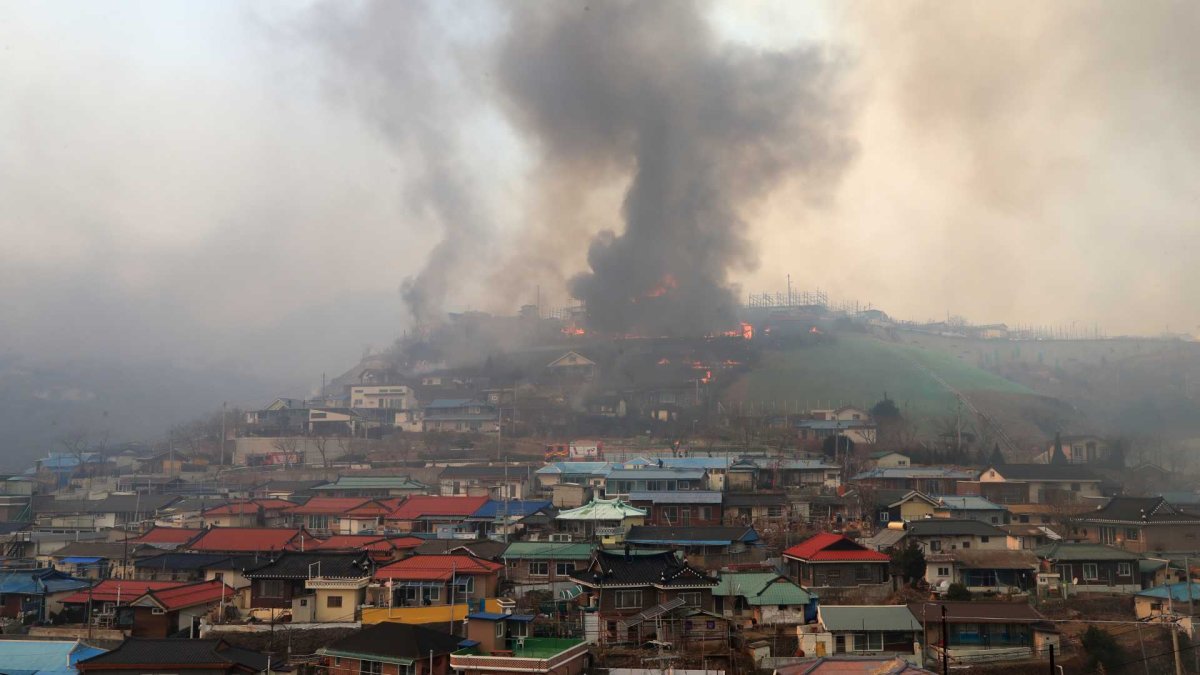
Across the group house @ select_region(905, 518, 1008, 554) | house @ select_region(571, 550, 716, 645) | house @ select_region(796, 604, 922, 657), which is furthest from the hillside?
house @ select_region(796, 604, 922, 657)

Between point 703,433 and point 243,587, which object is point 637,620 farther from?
point 703,433

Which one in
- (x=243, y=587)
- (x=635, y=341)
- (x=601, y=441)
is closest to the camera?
(x=243, y=587)

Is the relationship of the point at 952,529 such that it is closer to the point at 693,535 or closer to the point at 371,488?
the point at 693,535

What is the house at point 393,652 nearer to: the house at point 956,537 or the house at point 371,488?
the house at point 956,537

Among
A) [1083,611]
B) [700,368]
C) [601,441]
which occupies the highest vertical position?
[700,368]

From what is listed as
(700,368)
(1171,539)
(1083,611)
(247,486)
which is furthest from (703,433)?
(1083,611)

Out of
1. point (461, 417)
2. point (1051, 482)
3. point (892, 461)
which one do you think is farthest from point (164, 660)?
point (461, 417)

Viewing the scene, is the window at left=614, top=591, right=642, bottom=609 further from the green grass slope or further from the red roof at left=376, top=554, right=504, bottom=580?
the green grass slope
